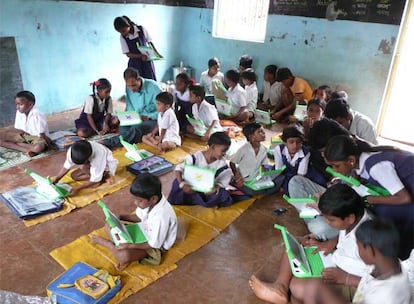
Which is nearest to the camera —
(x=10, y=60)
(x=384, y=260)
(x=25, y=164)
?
(x=384, y=260)

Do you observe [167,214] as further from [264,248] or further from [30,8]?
[30,8]

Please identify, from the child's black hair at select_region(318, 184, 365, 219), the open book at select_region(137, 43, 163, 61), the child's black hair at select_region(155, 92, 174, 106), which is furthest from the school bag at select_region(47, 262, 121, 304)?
the open book at select_region(137, 43, 163, 61)

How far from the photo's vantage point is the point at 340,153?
190cm

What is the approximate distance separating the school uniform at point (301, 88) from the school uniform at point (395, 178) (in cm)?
306

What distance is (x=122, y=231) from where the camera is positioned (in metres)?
1.97

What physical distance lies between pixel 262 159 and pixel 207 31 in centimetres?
381

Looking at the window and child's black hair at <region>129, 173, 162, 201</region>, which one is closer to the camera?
child's black hair at <region>129, 173, 162, 201</region>

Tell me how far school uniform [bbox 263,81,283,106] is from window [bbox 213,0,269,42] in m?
0.98

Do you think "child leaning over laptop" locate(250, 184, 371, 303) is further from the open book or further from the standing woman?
the standing woman

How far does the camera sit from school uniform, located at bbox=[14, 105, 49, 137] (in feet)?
11.1

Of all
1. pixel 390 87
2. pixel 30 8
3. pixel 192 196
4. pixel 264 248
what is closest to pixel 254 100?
pixel 390 87

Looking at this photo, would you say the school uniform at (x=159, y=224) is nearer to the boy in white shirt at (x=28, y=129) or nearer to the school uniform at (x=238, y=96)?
the boy in white shirt at (x=28, y=129)

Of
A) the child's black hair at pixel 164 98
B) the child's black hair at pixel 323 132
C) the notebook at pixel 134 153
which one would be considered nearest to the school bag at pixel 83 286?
the notebook at pixel 134 153

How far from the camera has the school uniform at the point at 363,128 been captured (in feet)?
10.1
